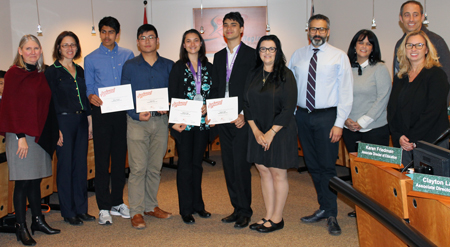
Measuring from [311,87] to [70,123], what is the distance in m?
2.30

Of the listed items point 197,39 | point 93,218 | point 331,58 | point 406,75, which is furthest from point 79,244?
point 406,75

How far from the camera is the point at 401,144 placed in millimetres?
2934

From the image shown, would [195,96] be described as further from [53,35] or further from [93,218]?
[53,35]

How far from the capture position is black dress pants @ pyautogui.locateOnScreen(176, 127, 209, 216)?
3.36 m

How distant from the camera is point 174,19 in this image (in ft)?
26.0

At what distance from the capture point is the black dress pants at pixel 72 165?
3371 mm

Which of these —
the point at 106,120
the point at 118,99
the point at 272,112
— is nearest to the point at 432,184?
the point at 272,112

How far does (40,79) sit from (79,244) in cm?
150

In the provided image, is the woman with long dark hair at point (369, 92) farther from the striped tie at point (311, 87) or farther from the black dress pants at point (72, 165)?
the black dress pants at point (72, 165)

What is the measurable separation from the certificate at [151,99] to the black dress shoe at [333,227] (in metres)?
1.89

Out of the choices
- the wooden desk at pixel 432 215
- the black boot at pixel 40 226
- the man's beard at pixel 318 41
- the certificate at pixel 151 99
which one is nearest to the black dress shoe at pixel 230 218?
the certificate at pixel 151 99

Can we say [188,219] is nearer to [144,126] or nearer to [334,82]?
[144,126]

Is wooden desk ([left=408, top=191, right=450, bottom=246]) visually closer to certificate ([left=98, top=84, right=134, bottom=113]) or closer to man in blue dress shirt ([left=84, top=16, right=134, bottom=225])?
certificate ([left=98, top=84, right=134, bottom=113])

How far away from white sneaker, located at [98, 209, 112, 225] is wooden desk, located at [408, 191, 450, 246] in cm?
277
